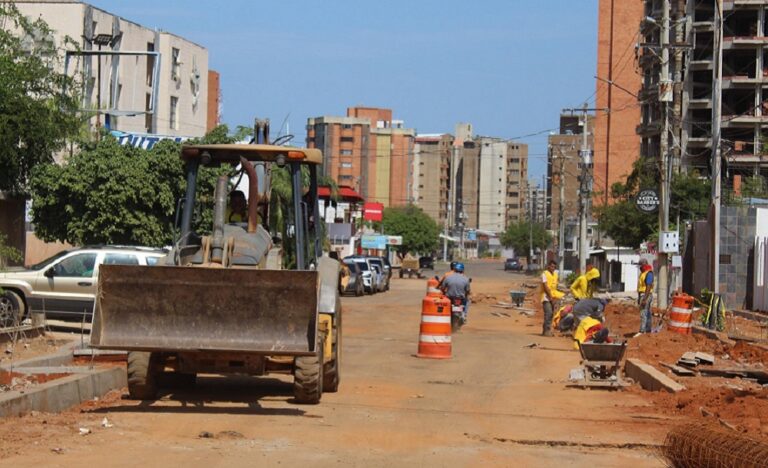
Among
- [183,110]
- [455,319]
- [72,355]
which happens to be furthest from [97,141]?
[183,110]

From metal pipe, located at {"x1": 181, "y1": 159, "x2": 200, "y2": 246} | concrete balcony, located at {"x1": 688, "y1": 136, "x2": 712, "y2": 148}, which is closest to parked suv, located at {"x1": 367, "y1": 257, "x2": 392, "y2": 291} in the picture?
concrete balcony, located at {"x1": 688, "y1": 136, "x2": 712, "y2": 148}

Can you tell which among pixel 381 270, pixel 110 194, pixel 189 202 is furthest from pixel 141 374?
pixel 381 270

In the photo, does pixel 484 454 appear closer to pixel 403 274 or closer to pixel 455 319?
pixel 455 319

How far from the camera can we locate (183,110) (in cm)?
7688

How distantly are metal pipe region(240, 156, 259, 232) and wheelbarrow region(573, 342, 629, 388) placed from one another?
18.1ft

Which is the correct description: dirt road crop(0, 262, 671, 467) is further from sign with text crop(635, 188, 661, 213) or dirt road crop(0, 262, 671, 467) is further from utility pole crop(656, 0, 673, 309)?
sign with text crop(635, 188, 661, 213)

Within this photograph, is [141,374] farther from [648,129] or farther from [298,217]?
[648,129]

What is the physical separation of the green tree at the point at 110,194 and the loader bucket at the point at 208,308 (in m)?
20.7

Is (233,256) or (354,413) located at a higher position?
(233,256)

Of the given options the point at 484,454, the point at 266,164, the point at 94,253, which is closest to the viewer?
the point at 484,454

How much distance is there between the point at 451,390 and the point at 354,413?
3388mm

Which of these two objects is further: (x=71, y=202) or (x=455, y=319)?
(x=71, y=202)

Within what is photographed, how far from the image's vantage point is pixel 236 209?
1443 centimetres

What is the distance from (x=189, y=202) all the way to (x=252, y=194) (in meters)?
1.04
